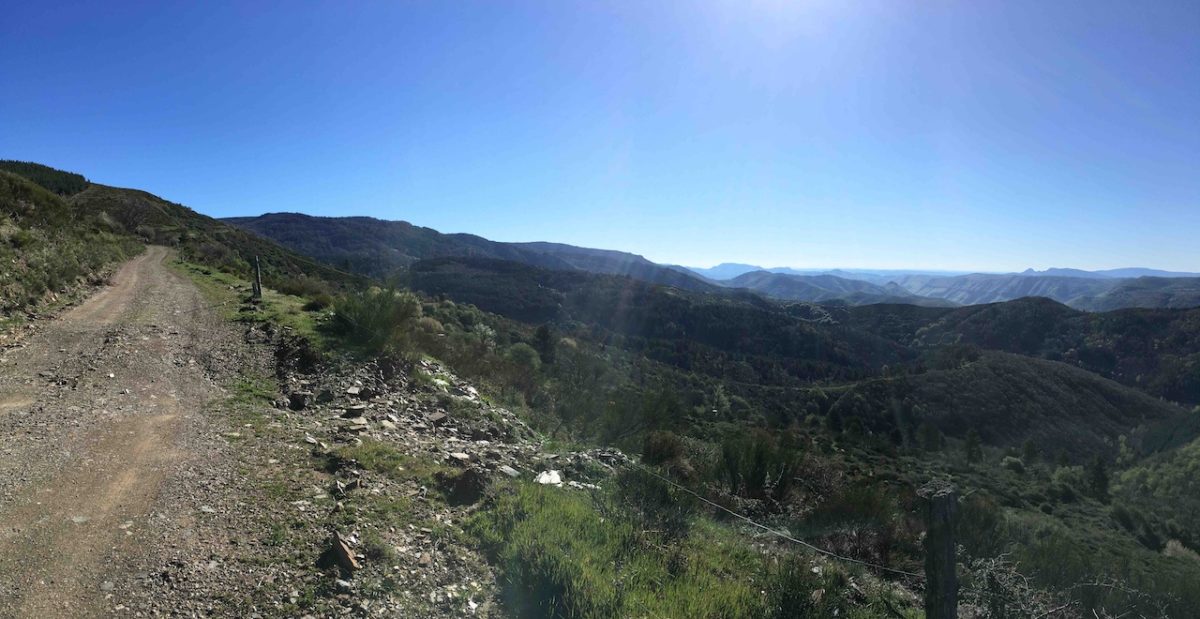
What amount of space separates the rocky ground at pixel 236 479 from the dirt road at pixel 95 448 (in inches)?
0.8

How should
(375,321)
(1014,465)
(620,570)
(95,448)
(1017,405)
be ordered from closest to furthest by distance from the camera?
(620,570) < (95,448) < (375,321) < (1014,465) < (1017,405)

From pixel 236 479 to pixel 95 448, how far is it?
1.81 meters

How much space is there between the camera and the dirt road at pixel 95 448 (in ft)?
11.5

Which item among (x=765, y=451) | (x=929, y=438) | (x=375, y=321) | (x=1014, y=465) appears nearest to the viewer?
(x=765, y=451)

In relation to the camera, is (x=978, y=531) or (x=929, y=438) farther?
(x=929, y=438)

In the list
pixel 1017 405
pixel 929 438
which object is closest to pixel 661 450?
pixel 929 438

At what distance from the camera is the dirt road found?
351cm

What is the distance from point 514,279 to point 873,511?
10686cm

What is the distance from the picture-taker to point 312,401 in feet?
26.7

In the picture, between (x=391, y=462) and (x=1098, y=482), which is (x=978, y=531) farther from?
(x=1098, y=482)

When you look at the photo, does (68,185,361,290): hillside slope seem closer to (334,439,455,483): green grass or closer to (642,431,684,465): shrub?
(334,439,455,483): green grass

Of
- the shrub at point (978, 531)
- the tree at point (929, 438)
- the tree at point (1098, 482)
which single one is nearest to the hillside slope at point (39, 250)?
the shrub at point (978, 531)

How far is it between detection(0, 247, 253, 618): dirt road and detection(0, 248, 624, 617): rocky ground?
0.02m

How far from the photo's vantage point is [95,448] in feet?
18.0
